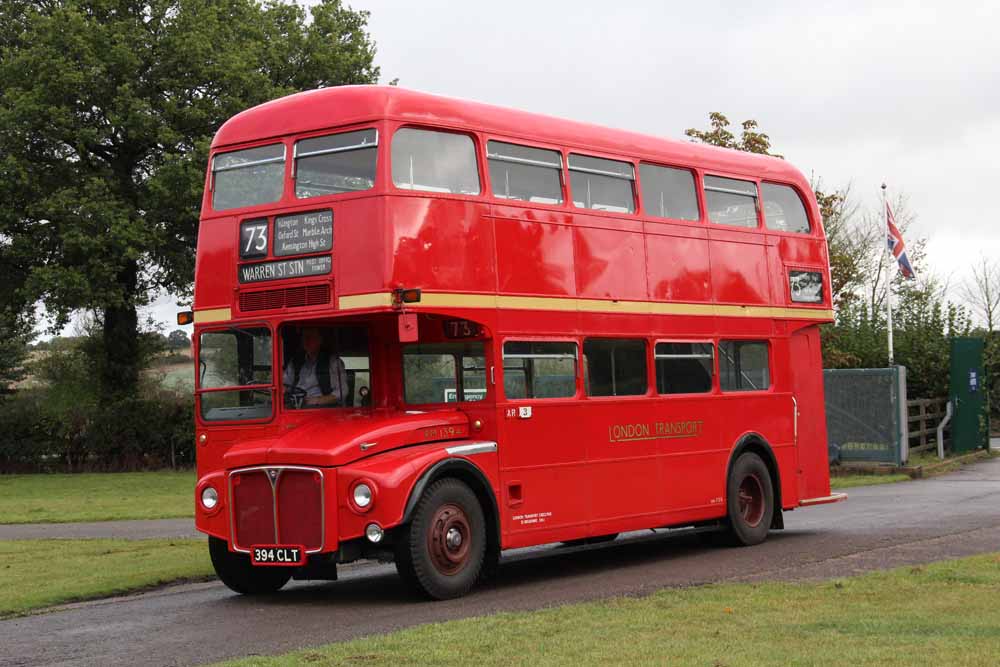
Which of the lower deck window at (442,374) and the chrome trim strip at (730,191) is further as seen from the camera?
the chrome trim strip at (730,191)

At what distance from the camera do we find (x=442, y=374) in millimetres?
13891

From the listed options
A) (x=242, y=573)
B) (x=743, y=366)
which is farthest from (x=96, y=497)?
(x=242, y=573)

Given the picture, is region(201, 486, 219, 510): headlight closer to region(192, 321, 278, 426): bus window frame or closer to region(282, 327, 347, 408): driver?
region(192, 321, 278, 426): bus window frame

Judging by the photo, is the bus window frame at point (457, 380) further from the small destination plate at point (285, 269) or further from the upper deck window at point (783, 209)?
the upper deck window at point (783, 209)

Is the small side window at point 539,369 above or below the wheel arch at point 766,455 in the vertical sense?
above

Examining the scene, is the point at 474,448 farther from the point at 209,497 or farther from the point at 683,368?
the point at 683,368

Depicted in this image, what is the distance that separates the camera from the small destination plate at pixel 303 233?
13086 millimetres

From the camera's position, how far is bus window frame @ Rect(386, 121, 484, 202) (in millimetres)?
12883

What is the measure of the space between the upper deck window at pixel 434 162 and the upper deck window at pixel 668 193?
296 centimetres

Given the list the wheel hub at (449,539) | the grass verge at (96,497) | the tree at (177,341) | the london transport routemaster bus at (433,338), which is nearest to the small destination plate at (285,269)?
the london transport routemaster bus at (433,338)

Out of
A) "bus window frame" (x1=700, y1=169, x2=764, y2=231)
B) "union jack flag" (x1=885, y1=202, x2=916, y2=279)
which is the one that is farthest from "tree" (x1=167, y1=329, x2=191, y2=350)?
"bus window frame" (x1=700, y1=169, x2=764, y2=231)

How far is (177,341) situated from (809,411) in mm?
33338

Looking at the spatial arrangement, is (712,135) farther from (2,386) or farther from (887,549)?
(887,549)

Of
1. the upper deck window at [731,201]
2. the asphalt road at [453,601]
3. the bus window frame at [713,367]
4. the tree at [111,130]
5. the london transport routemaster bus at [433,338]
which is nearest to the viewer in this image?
the asphalt road at [453,601]
